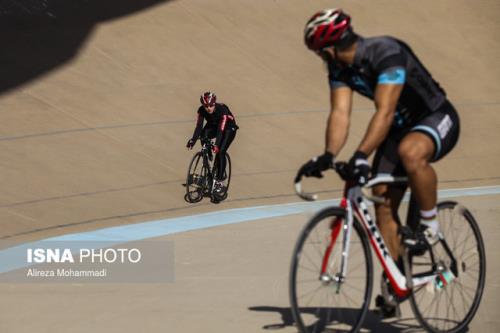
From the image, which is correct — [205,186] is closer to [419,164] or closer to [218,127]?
[218,127]

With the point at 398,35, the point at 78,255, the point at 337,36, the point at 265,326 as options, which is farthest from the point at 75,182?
the point at 398,35

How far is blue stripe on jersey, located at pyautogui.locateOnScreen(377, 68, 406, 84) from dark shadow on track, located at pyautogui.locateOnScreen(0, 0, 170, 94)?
40.7 feet

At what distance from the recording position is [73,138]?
13.7 metres

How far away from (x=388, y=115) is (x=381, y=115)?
0.04m

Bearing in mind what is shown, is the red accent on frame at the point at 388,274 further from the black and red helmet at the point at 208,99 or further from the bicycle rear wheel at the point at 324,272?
the black and red helmet at the point at 208,99

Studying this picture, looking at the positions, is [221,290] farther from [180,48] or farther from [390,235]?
[180,48]

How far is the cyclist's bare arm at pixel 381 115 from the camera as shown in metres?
4.42

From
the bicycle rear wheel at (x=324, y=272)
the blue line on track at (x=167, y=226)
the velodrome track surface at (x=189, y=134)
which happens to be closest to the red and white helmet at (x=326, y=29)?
the bicycle rear wheel at (x=324, y=272)

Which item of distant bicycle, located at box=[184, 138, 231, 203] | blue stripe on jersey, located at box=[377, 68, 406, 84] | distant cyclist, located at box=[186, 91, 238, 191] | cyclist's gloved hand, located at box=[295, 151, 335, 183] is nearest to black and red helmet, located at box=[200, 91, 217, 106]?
distant cyclist, located at box=[186, 91, 238, 191]

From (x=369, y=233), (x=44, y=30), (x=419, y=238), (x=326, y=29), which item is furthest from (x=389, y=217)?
(x=44, y=30)

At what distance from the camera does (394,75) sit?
449cm

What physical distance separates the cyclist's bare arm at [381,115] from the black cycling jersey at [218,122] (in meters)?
7.20

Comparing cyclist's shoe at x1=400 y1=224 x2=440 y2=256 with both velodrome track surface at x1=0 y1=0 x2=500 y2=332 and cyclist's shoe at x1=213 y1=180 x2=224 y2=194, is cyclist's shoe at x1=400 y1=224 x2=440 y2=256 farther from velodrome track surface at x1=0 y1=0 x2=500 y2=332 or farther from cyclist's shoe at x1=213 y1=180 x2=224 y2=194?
cyclist's shoe at x1=213 y1=180 x2=224 y2=194

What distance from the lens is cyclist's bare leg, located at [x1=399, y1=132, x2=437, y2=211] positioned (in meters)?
4.52
